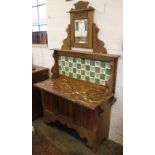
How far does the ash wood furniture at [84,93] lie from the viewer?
6.21ft

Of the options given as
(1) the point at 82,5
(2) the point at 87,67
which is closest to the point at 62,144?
(2) the point at 87,67

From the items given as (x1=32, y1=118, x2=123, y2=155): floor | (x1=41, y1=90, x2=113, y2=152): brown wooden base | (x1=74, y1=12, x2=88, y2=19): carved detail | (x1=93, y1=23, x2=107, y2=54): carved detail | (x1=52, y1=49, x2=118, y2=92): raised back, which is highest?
(x1=74, y1=12, x2=88, y2=19): carved detail

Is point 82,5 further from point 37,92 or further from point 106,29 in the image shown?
point 37,92

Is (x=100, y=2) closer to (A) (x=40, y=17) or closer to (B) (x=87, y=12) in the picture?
(B) (x=87, y=12)

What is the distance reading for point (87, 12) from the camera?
1976mm

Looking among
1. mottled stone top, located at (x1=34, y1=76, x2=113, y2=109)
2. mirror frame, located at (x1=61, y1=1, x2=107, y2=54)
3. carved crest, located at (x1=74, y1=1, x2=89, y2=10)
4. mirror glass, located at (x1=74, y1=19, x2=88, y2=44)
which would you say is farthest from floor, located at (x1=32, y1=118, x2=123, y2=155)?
carved crest, located at (x1=74, y1=1, x2=89, y2=10)

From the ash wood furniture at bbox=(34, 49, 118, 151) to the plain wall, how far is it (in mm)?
83

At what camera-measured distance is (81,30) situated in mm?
2107

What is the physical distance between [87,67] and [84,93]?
15.5 inches

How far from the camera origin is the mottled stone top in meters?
1.79

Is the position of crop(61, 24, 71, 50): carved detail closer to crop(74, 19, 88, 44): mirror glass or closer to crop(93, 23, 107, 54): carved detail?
crop(74, 19, 88, 44): mirror glass
